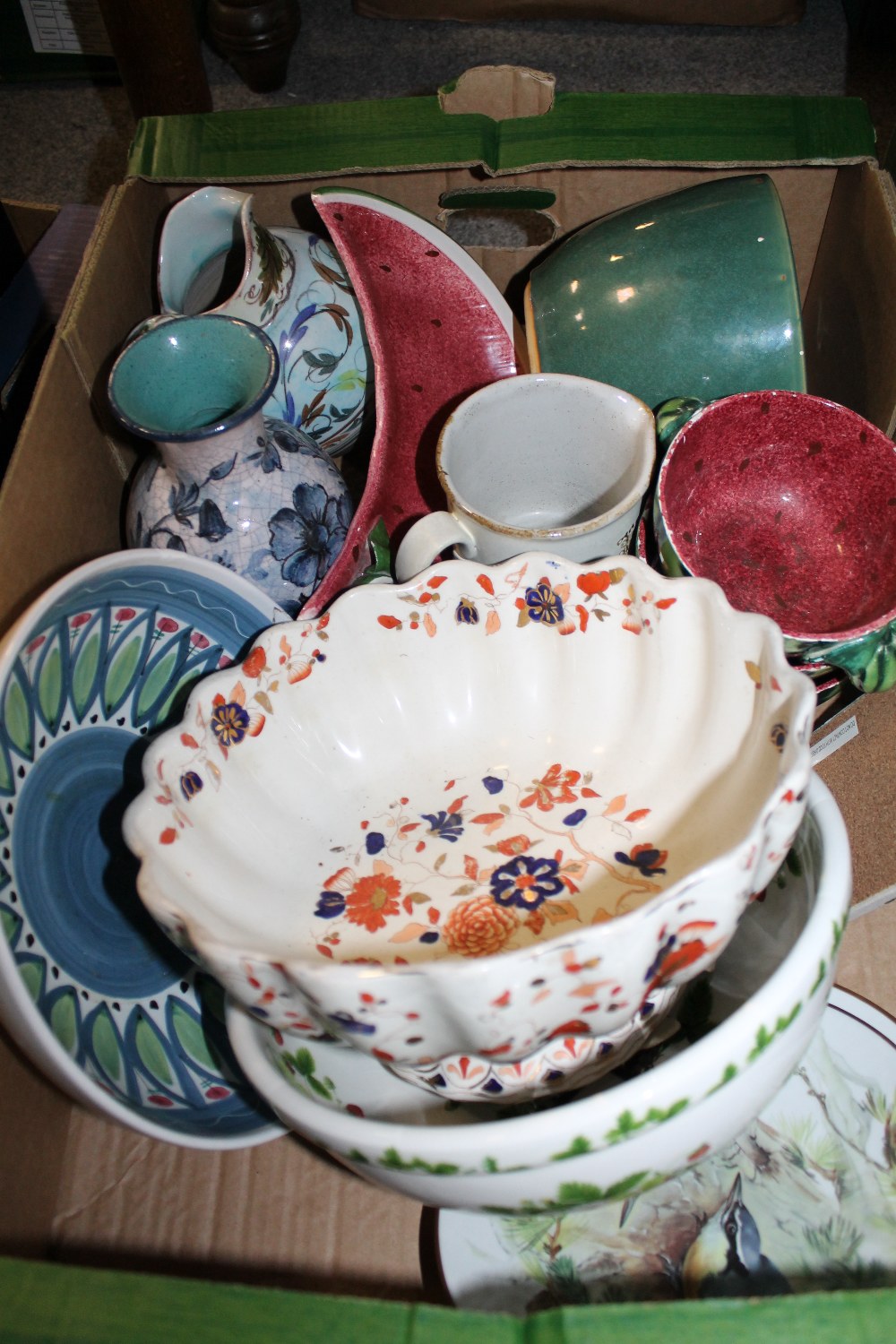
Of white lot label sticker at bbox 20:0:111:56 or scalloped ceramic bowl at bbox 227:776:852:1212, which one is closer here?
scalloped ceramic bowl at bbox 227:776:852:1212

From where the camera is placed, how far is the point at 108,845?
1.52 ft

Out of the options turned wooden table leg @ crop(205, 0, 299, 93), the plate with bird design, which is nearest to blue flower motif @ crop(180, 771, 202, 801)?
the plate with bird design

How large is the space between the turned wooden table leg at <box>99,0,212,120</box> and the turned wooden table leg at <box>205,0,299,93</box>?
361 millimetres

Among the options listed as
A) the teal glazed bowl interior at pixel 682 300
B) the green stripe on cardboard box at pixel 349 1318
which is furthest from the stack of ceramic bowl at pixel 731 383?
the green stripe on cardboard box at pixel 349 1318

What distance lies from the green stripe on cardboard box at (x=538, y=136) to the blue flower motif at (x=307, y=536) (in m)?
0.22

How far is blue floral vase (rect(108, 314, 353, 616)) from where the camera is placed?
500mm

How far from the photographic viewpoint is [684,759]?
1.44ft

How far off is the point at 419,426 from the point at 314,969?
15.5 inches

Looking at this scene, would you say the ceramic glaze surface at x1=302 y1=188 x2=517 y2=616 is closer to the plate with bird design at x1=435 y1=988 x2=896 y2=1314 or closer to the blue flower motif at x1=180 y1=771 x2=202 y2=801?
the blue flower motif at x1=180 y1=771 x2=202 y2=801

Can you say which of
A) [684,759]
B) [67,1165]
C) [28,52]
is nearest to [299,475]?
[684,759]

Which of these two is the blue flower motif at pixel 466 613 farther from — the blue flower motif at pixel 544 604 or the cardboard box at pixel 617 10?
the cardboard box at pixel 617 10

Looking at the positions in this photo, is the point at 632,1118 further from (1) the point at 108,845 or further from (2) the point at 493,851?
(1) the point at 108,845

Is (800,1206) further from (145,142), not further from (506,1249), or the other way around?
(145,142)

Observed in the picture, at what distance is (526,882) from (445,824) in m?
0.05
